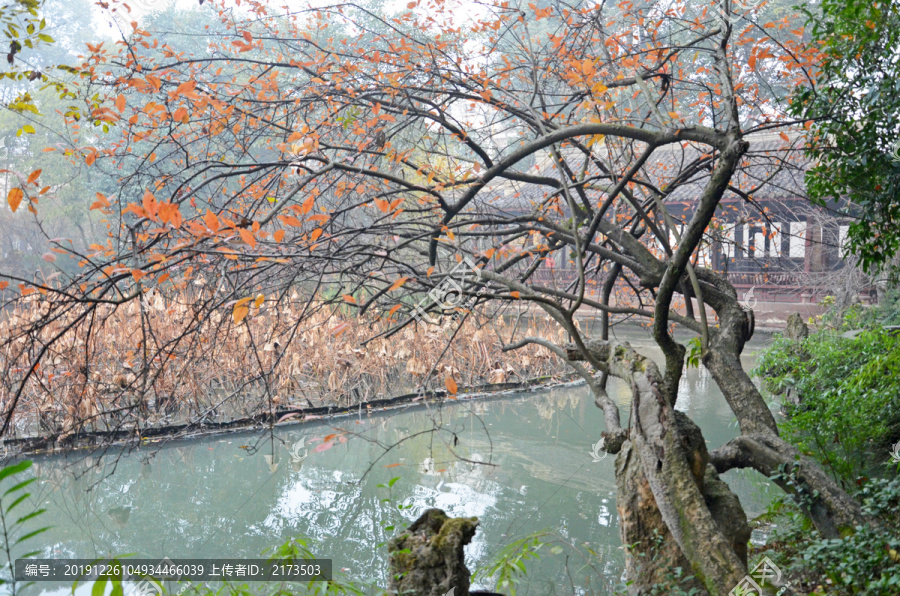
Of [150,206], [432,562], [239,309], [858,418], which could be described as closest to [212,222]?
[150,206]

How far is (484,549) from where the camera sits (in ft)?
13.4

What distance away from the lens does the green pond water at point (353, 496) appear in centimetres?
415

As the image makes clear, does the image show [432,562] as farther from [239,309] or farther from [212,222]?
[212,222]

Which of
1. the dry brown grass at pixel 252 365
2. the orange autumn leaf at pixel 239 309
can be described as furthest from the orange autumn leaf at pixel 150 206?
the dry brown grass at pixel 252 365

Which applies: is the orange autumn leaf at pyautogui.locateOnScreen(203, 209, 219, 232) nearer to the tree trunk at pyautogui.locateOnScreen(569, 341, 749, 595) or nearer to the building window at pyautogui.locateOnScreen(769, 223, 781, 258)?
the tree trunk at pyautogui.locateOnScreen(569, 341, 749, 595)

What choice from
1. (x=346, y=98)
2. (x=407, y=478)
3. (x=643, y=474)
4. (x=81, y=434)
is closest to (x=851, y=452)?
(x=643, y=474)

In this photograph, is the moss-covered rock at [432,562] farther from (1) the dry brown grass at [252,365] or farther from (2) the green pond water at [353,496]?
(1) the dry brown grass at [252,365]

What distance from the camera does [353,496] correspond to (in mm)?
5246

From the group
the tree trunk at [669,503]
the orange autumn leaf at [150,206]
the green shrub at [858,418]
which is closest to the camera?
the orange autumn leaf at [150,206]

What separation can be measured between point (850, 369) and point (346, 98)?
418 centimetres

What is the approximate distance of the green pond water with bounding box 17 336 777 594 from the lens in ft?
13.6

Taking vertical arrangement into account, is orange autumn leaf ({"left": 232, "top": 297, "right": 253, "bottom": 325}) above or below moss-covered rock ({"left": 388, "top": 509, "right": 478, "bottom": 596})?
above

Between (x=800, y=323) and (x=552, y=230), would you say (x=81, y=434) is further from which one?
(x=800, y=323)

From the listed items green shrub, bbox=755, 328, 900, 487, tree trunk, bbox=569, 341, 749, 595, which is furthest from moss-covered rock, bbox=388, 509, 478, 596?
green shrub, bbox=755, 328, 900, 487
